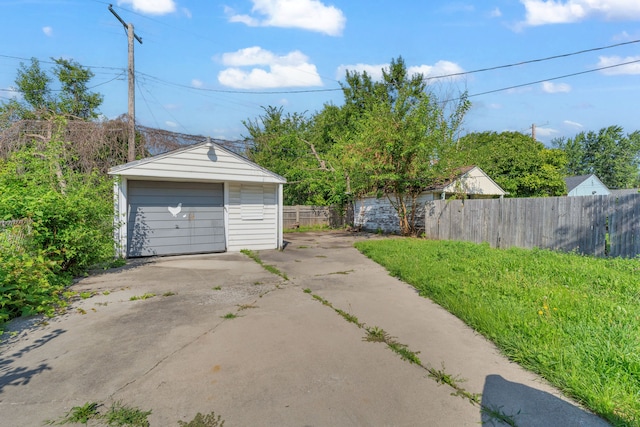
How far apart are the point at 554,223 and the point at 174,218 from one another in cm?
1010

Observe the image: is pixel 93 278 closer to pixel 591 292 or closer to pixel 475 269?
pixel 475 269

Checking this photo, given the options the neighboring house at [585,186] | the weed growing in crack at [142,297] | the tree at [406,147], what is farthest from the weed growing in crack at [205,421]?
the neighboring house at [585,186]

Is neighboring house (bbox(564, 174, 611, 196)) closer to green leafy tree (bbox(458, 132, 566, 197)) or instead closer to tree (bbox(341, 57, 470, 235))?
green leafy tree (bbox(458, 132, 566, 197))

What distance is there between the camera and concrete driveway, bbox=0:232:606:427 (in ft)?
7.56

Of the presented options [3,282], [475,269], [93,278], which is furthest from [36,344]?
[475,269]

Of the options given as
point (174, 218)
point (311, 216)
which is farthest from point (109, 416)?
point (311, 216)

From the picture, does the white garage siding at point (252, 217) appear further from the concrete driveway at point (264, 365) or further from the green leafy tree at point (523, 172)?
the green leafy tree at point (523, 172)

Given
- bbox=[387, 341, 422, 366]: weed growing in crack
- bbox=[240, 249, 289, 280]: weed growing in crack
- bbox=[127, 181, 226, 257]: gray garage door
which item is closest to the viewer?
bbox=[387, 341, 422, 366]: weed growing in crack

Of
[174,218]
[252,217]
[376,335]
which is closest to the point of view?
[376,335]

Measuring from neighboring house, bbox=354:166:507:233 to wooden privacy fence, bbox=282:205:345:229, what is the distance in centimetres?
151

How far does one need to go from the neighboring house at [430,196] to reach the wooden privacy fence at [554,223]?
8.38 feet

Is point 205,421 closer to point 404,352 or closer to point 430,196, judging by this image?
point 404,352

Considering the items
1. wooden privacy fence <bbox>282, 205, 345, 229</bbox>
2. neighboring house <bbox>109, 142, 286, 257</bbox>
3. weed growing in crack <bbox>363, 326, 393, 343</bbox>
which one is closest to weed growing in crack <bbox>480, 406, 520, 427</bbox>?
weed growing in crack <bbox>363, 326, 393, 343</bbox>

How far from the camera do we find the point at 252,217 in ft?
34.0
